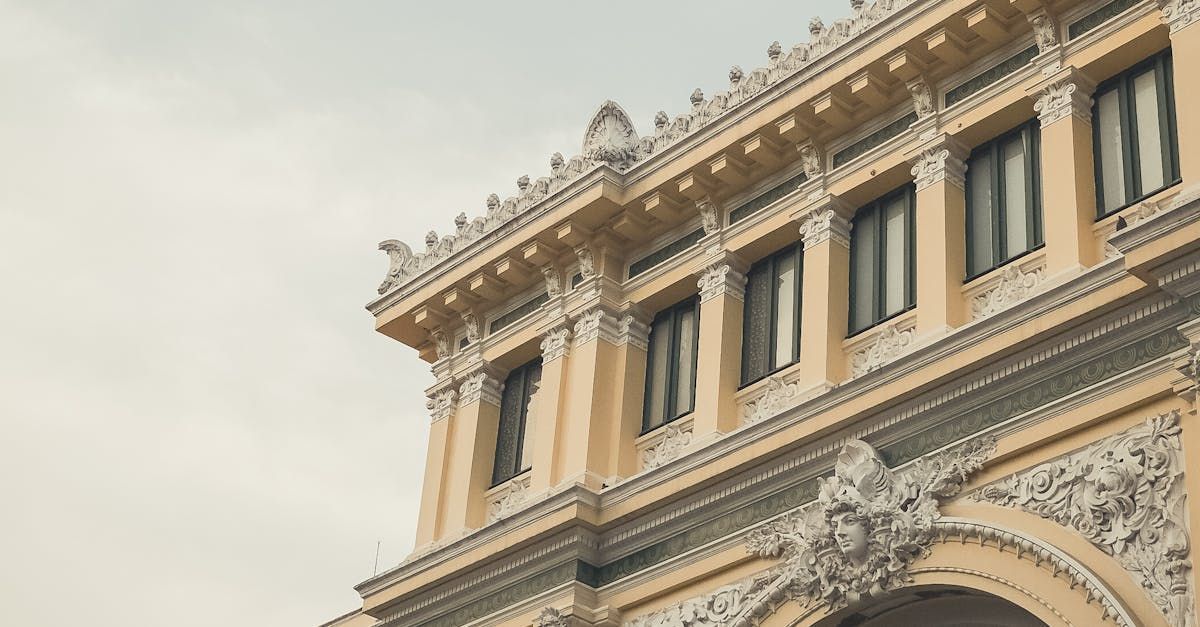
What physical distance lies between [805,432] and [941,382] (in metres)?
1.74

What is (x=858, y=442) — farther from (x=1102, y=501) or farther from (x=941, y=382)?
(x=1102, y=501)

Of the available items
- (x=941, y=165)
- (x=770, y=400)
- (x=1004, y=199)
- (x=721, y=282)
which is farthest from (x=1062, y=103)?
(x=721, y=282)

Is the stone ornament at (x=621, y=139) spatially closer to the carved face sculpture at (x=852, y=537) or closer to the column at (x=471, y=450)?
the column at (x=471, y=450)

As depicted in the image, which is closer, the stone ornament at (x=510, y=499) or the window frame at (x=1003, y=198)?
the window frame at (x=1003, y=198)

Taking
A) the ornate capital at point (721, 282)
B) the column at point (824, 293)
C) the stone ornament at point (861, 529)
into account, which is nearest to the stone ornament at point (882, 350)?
the column at point (824, 293)

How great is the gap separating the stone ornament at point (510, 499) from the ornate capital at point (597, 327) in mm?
1967

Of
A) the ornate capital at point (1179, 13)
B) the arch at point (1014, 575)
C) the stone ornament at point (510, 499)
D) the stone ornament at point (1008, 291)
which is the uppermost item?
the ornate capital at point (1179, 13)

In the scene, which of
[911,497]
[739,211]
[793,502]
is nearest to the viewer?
[911,497]

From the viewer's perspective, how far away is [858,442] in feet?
64.7

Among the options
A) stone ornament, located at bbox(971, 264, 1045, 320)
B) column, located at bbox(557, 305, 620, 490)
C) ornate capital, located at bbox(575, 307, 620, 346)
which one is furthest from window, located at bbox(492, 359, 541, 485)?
stone ornament, located at bbox(971, 264, 1045, 320)

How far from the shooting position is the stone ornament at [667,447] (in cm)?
2273

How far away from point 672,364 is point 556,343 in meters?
1.71

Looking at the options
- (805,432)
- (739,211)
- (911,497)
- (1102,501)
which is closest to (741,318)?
(739,211)

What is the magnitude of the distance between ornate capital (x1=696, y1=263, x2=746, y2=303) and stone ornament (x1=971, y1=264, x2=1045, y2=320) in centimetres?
370
